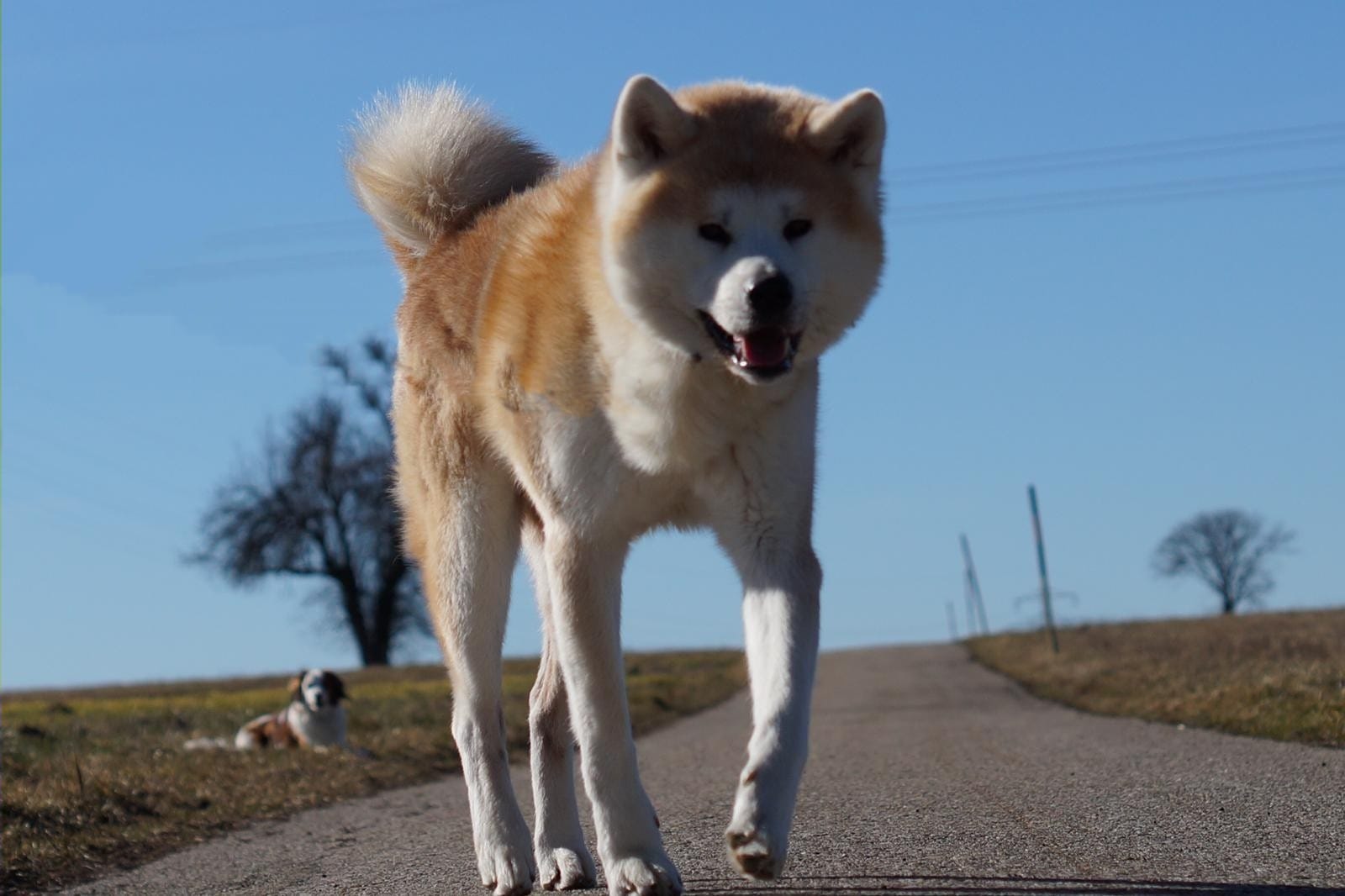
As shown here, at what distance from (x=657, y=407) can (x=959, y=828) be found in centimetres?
228

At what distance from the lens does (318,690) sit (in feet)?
48.0

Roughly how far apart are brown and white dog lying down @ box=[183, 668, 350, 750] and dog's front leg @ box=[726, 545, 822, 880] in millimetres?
9542

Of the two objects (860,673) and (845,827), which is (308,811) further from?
(860,673)

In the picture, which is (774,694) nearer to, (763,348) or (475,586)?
(763,348)

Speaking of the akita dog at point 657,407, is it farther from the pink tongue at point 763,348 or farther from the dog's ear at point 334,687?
the dog's ear at point 334,687

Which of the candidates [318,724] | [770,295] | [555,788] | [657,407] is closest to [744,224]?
[770,295]

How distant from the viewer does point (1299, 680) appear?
12047 millimetres

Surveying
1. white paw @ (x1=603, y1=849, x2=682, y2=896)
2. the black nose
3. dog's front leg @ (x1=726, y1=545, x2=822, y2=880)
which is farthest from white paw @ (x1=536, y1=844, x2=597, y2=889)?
the black nose

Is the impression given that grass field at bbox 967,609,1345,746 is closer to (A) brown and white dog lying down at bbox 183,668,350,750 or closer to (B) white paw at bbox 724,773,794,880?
(B) white paw at bbox 724,773,794,880

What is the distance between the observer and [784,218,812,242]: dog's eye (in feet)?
14.6

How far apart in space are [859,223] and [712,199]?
44 centimetres

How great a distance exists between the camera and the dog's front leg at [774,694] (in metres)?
4.04

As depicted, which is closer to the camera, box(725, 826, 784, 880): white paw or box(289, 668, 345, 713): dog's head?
box(725, 826, 784, 880): white paw

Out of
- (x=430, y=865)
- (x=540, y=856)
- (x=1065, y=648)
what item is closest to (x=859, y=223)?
(x=540, y=856)
